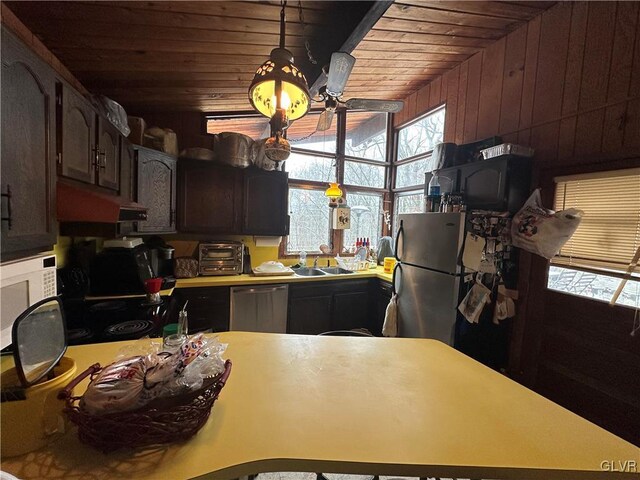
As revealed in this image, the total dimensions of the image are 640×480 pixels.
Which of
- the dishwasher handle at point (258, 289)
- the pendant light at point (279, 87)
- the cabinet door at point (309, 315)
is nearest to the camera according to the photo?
the pendant light at point (279, 87)

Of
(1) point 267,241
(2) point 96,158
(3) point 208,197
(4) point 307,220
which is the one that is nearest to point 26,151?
(2) point 96,158

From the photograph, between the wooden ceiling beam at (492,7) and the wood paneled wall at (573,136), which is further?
the wooden ceiling beam at (492,7)

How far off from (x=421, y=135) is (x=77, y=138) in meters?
3.41

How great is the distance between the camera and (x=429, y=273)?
2369mm

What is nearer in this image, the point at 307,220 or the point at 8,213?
the point at 8,213

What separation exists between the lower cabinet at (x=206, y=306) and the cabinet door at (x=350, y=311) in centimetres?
118

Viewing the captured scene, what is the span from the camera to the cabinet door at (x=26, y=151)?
951 millimetres

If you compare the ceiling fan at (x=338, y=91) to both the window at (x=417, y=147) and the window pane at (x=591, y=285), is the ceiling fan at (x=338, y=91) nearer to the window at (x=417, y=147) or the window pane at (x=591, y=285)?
the window at (x=417, y=147)

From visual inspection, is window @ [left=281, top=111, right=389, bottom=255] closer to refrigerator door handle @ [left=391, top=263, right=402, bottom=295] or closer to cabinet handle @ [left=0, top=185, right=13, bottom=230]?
refrigerator door handle @ [left=391, top=263, right=402, bottom=295]

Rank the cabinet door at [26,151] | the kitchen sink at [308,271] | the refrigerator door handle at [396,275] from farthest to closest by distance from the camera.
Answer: the kitchen sink at [308,271] → the refrigerator door handle at [396,275] → the cabinet door at [26,151]

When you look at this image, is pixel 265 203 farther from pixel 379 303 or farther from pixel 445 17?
pixel 445 17

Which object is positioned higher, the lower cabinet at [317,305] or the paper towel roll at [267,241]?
the paper towel roll at [267,241]

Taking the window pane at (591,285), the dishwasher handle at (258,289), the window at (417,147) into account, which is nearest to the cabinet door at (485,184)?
the window pane at (591,285)

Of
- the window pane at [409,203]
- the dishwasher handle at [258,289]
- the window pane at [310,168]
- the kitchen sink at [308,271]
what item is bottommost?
the dishwasher handle at [258,289]
